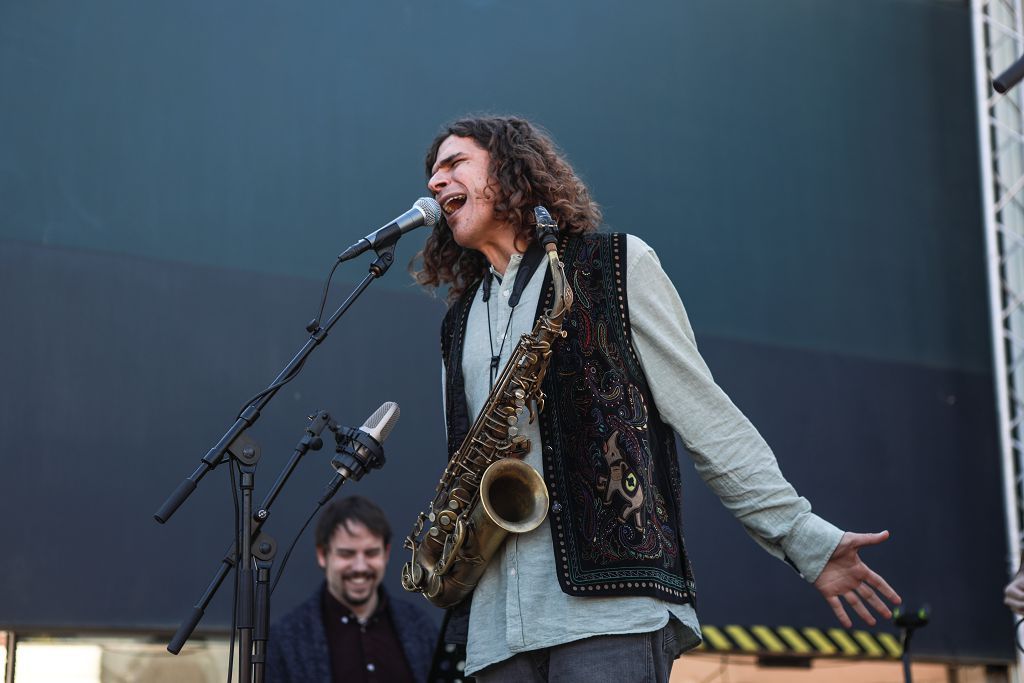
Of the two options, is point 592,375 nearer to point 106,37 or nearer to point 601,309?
point 601,309

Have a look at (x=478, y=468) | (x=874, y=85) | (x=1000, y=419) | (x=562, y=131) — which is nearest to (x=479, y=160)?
(x=478, y=468)

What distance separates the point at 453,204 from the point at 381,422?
1.91ft

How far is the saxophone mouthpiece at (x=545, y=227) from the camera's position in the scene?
9.21 feet

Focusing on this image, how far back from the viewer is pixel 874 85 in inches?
293

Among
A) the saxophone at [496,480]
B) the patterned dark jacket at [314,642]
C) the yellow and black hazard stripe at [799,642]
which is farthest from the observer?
the yellow and black hazard stripe at [799,642]

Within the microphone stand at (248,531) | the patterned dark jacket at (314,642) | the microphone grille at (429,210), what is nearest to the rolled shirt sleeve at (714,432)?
the microphone grille at (429,210)

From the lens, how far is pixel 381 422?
303cm

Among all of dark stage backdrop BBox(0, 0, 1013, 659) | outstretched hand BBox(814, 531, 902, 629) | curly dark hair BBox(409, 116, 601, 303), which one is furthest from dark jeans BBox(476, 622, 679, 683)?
dark stage backdrop BBox(0, 0, 1013, 659)

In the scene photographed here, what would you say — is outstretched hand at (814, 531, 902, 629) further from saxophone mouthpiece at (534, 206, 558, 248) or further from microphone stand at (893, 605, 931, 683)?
microphone stand at (893, 605, 931, 683)

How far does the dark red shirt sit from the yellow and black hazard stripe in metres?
1.94

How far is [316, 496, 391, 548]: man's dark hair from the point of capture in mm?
4828

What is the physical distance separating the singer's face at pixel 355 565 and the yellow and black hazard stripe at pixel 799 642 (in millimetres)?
1995

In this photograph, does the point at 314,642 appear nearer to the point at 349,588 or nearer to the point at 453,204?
the point at 349,588

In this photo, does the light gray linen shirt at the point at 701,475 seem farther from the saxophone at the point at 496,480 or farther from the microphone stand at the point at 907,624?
the microphone stand at the point at 907,624
